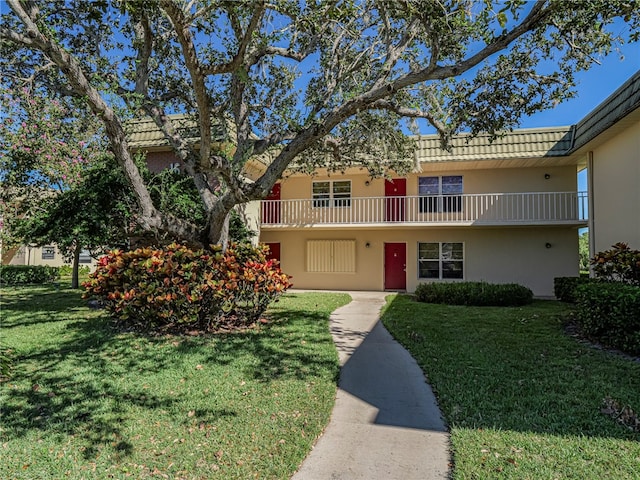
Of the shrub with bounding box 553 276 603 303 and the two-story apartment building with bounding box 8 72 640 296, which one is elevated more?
the two-story apartment building with bounding box 8 72 640 296

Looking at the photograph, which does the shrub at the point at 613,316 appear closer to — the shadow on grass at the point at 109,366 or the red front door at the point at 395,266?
the shadow on grass at the point at 109,366

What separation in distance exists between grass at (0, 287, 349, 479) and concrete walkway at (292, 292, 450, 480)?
0.20 metres

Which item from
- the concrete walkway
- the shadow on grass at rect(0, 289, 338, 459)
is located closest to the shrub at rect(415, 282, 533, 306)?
the shadow on grass at rect(0, 289, 338, 459)

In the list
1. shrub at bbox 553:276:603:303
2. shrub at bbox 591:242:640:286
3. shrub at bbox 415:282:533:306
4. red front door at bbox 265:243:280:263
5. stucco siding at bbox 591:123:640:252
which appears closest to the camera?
shrub at bbox 591:242:640:286

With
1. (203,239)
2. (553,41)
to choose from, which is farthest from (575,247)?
(203,239)

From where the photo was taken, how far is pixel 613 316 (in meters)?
6.34

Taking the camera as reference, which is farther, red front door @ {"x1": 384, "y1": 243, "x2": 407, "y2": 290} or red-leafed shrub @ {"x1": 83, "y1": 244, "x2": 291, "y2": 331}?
red front door @ {"x1": 384, "y1": 243, "x2": 407, "y2": 290}

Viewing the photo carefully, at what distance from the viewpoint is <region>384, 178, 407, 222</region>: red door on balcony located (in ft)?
52.2

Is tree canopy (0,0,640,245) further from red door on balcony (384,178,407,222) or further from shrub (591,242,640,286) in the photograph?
red door on balcony (384,178,407,222)

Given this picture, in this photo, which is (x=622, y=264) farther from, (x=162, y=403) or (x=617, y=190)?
(x=162, y=403)

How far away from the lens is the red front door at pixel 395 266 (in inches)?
652

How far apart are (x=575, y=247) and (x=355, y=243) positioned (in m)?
8.29

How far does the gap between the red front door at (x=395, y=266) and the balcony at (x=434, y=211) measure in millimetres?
1341

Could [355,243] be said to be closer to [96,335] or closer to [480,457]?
[96,335]
